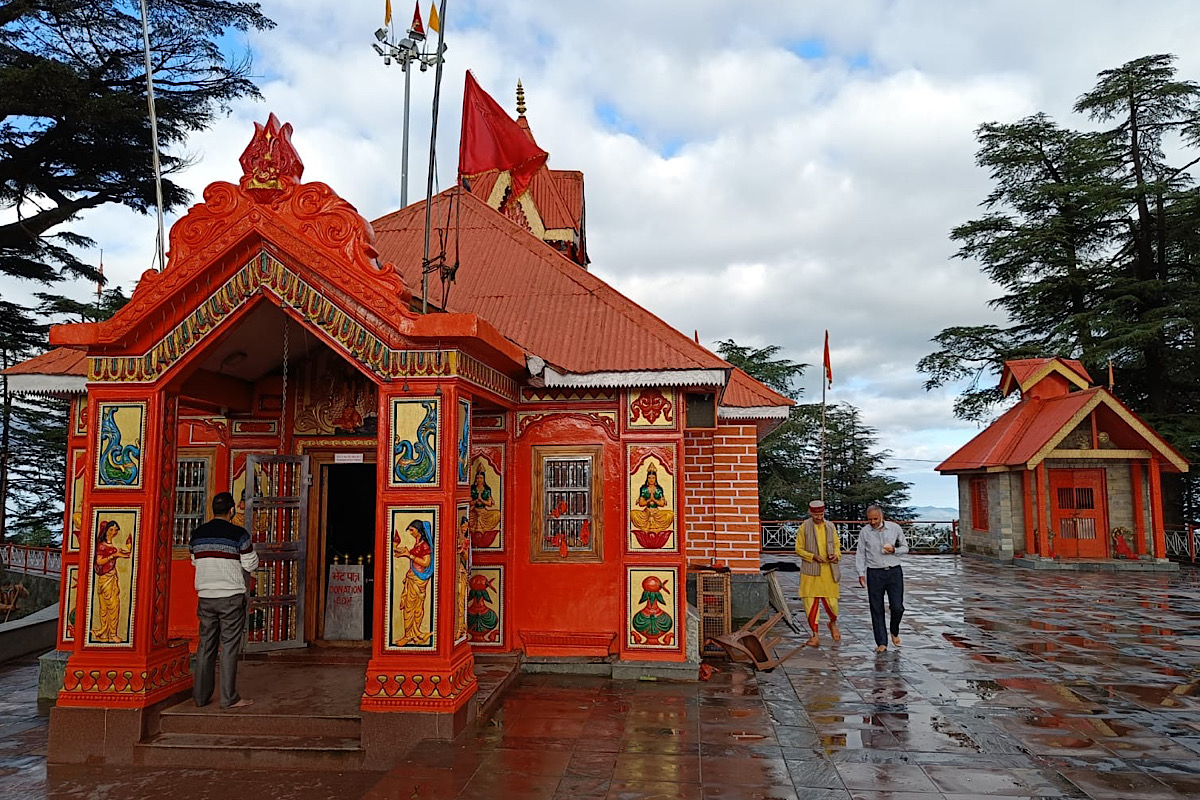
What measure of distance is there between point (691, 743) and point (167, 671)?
415 centimetres

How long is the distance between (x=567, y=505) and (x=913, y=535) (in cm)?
2051

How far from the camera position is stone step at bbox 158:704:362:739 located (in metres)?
Result: 5.93

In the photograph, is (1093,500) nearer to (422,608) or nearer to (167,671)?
(422,608)

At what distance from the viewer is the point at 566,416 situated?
826cm

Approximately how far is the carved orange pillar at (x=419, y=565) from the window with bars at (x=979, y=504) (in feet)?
66.0

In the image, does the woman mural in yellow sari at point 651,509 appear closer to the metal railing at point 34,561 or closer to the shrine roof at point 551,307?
the shrine roof at point 551,307

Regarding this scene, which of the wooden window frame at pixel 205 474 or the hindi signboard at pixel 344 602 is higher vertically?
the wooden window frame at pixel 205 474

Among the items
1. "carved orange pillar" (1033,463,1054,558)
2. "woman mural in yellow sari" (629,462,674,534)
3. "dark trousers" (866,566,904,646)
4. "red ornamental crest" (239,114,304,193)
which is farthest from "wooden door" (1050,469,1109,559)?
"red ornamental crest" (239,114,304,193)

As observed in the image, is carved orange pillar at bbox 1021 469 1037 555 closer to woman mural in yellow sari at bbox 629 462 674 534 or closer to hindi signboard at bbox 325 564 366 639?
woman mural in yellow sari at bbox 629 462 674 534

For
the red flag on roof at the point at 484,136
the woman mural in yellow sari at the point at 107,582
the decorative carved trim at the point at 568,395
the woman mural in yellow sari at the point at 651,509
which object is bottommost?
the woman mural in yellow sari at the point at 107,582

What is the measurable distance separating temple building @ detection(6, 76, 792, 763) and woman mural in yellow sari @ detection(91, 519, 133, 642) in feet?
0.06

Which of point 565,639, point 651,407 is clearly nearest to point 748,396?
point 651,407

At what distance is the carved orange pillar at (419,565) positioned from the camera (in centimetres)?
571

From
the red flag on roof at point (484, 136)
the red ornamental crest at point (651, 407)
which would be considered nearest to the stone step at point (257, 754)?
the red ornamental crest at point (651, 407)
